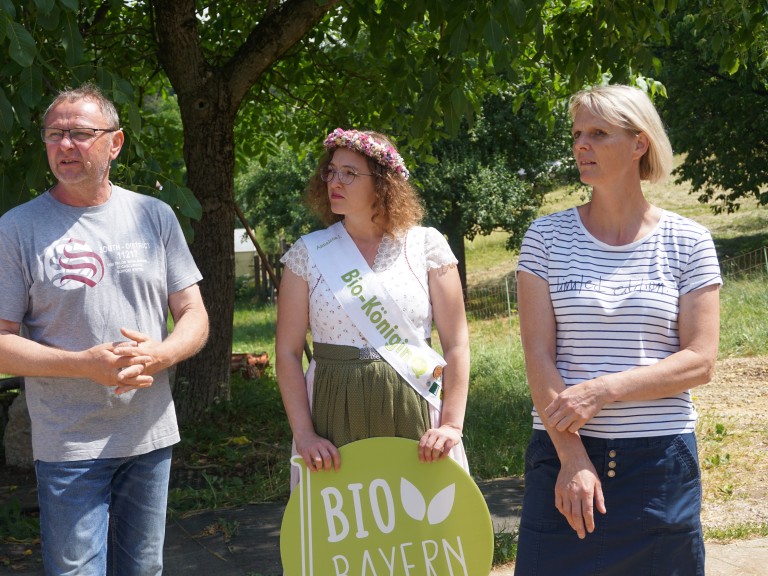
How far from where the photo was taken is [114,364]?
8.71 ft

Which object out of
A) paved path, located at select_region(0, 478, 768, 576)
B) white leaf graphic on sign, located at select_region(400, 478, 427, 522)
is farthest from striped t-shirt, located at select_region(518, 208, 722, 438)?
paved path, located at select_region(0, 478, 768, 576)

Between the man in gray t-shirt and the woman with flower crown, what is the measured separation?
435 mm

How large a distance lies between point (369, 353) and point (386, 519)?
21.3 inches

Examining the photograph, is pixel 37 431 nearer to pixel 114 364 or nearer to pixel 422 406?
pixel 114 364

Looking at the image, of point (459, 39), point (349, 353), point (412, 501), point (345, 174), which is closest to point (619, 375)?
point (412, 501)

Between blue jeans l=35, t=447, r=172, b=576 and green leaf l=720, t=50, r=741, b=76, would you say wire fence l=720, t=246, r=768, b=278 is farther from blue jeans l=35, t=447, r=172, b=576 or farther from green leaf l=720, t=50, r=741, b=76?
blue jeans l=35, t=447, r=172, b=576

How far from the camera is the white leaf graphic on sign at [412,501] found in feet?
9.75

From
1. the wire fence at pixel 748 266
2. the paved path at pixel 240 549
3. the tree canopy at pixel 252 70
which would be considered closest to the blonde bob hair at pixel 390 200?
the tree canopy at pixel 252 70

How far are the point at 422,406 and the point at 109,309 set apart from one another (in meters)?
1.06

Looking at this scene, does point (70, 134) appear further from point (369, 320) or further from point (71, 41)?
point (71, 41)

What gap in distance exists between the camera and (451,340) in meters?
3.17

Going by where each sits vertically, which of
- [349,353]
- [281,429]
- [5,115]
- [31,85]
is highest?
[31,85]

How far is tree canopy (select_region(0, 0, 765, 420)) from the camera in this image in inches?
A: 160

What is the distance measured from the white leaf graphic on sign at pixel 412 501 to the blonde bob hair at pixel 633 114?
1.22 meters
